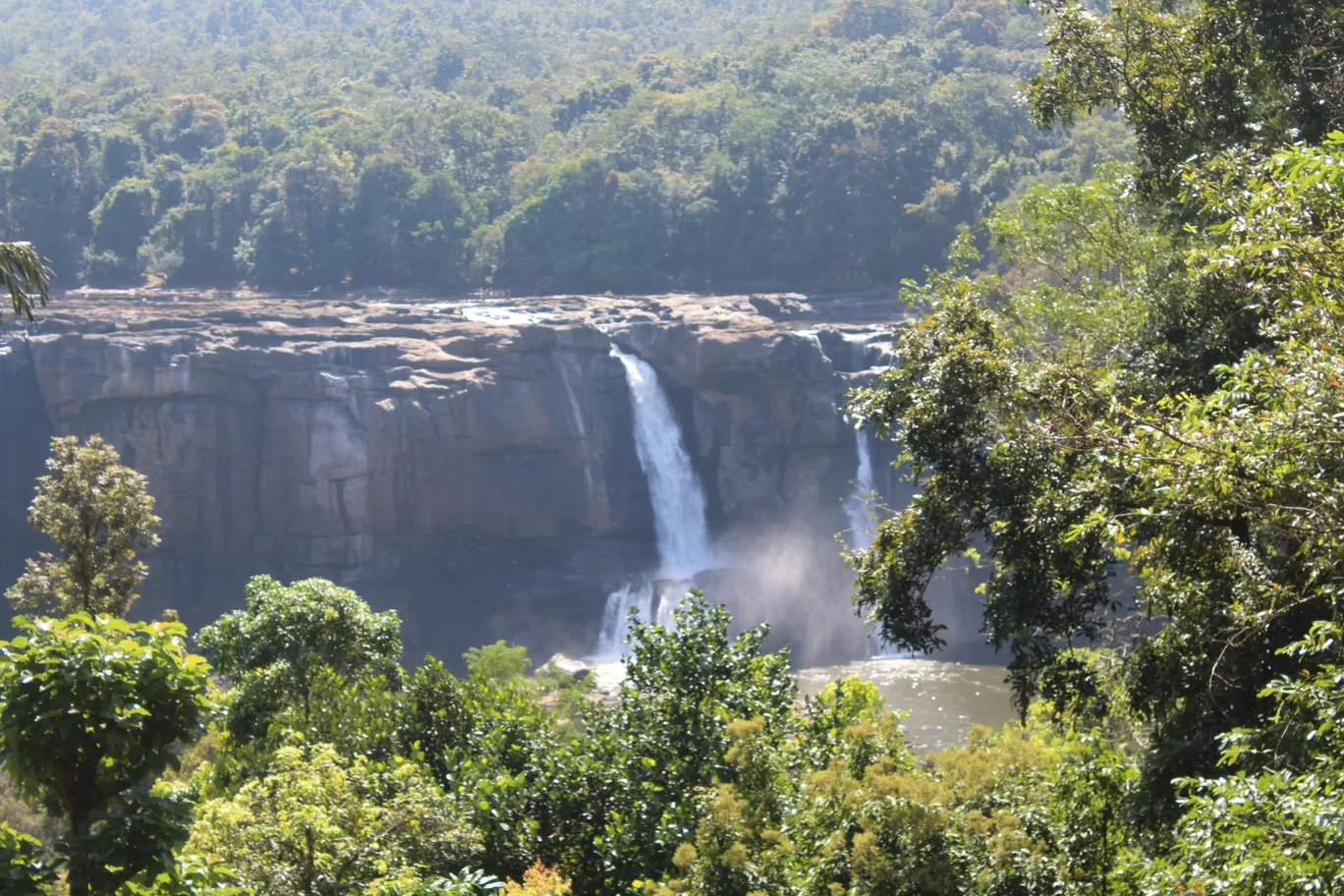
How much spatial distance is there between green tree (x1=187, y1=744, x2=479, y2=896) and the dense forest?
0.03 m

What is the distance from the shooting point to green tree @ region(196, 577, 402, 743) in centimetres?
1838

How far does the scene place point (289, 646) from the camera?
19062 mm

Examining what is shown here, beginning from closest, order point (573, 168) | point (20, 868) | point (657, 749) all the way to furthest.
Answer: point (20, 868) → point (657, 749) → point (573, 168)

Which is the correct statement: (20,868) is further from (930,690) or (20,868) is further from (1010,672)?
(930,690)

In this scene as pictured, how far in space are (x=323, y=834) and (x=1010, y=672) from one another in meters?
5.90

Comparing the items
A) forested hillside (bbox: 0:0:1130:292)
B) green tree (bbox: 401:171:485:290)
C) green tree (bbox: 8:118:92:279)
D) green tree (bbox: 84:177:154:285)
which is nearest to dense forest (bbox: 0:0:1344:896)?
forested hillside (bbox: 0:0:1130:292)

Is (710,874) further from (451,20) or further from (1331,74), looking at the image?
(451,20)

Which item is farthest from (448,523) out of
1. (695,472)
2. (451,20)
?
(451,20)

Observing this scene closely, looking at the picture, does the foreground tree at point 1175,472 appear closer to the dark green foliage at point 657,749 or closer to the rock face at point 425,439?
the dark green foliage at point 657,749

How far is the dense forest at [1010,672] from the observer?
739 cm

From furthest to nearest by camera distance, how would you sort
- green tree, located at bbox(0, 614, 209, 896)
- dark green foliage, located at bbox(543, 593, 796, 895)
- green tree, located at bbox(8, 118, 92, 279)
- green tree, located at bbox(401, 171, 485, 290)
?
green tree, located at bbox(401, 171, 485, 290)
green tree, located at bbox(8, 118, 92, 279)
dark green foliage, located at bbox(543, 593, 796, 895)
green tree, located at bbox(0, 614, 209, 896)

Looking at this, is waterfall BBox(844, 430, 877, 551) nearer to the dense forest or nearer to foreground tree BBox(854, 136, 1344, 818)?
the dense forest

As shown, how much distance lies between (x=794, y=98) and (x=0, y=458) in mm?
40331

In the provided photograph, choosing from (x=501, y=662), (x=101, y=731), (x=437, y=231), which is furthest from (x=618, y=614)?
(x=101, y=731)
